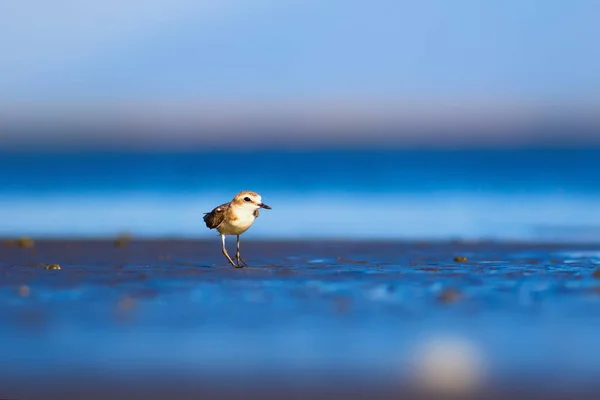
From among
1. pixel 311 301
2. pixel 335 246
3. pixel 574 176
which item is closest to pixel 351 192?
pixel 574 176

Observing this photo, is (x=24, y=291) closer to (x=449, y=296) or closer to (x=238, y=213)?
(x=238, y=213)

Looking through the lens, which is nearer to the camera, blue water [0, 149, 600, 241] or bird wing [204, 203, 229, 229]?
bird wing [204, 203, 229, 229]

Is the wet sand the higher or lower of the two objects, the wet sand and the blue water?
the lower

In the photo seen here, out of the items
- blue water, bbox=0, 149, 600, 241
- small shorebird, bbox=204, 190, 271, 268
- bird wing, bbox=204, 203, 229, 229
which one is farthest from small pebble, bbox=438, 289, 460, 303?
blue water, bbox=0, 149, 600, 241

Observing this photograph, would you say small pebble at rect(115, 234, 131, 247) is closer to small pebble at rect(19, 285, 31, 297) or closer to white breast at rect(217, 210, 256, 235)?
white breast at rect(217, 210, 256, 235)

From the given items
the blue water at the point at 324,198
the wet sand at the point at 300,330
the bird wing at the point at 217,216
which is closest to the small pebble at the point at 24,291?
the wet sand at the point at 300,330

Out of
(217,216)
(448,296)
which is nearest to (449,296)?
(448,296)
